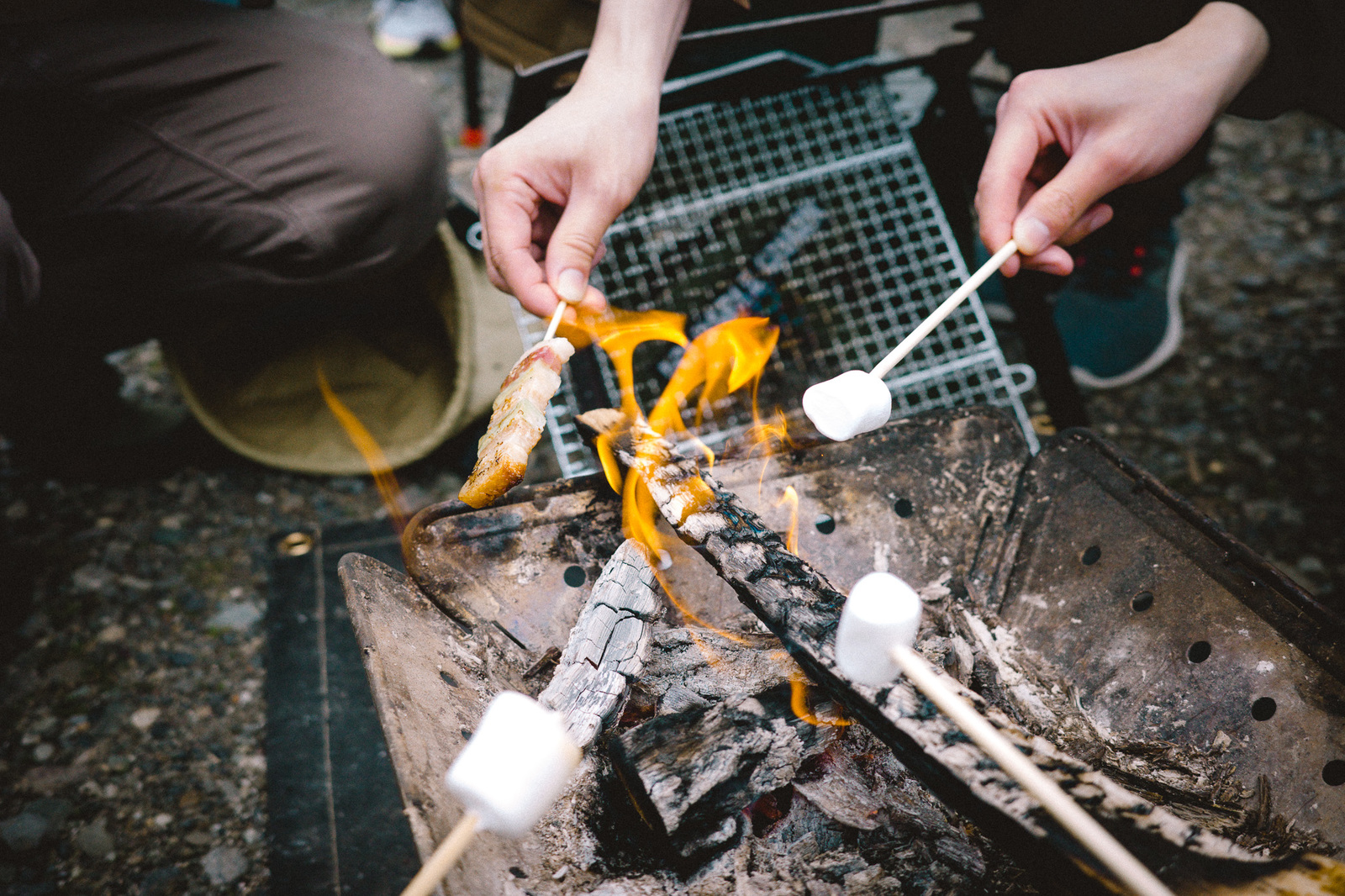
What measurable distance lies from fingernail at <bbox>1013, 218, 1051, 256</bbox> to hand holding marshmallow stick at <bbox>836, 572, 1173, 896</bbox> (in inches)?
29.3

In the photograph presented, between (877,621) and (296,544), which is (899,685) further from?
(296,544)

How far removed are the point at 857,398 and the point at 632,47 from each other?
0.97 m

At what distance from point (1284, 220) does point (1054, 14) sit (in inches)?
Result: 76.3

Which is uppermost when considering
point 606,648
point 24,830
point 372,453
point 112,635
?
point 606,648

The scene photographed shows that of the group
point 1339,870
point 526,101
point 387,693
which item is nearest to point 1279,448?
point 1339,870

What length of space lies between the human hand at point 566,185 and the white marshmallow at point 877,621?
780 millimetres

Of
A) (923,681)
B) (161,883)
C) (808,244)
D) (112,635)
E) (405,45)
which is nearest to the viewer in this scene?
(923,681)

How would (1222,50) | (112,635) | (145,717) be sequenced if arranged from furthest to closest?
1. (112,635)
2. (145,717)
3. (1222,50)

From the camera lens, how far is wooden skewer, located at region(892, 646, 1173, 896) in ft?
2.54

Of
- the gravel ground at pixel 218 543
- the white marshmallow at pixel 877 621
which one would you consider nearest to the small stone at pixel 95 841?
the gravel ground at pixel 218 543

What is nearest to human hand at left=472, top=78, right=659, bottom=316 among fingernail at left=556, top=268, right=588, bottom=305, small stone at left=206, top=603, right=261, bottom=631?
fingernail at left=556, top=268, right=588, bottom=305

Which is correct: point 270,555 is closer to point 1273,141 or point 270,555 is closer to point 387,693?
point 387,693

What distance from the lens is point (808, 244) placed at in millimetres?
2301

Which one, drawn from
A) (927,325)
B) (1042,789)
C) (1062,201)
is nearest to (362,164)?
(927,325)
